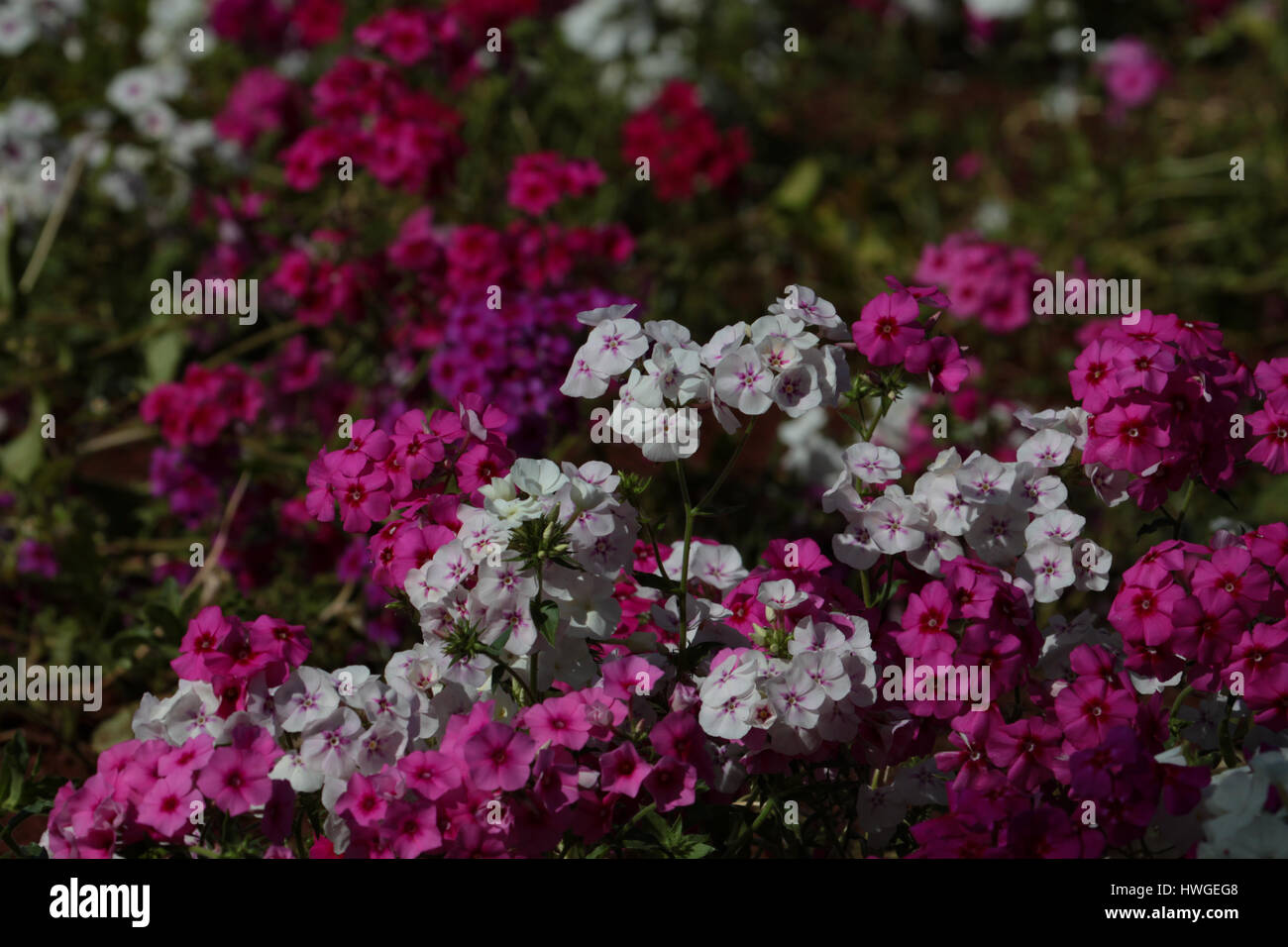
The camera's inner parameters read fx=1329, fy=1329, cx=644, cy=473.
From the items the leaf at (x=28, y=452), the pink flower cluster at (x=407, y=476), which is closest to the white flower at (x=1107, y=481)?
the pink flower cluster at (x=407, y=476)

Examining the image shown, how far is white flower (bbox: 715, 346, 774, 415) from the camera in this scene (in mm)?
1741

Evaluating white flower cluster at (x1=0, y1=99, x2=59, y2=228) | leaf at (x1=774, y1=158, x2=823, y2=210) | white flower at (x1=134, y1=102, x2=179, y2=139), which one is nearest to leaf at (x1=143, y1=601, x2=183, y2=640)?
white flower cluster at (x1=0, y1=99, x2=59, y2=228)

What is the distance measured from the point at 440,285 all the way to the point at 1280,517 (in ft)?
7.39

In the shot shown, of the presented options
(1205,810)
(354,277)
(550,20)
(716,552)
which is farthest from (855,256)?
(1205,810)

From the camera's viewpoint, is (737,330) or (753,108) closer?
(737,330)

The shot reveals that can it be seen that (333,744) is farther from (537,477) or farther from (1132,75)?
(1132,75)

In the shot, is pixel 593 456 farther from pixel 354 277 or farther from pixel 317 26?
pixel 317 26

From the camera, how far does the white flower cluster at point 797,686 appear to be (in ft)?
5.47

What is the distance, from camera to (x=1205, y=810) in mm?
1612

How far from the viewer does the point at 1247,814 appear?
60.6 inches

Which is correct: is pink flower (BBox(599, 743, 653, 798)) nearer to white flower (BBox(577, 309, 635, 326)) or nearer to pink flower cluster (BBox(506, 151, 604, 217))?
white flower (BBox(577, 309, 635, 326))

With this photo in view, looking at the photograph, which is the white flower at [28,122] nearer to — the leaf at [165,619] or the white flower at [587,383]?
the leaf at [165,619]

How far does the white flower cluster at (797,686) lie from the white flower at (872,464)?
22cm

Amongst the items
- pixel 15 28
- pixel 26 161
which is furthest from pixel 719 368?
pixel 15 28
